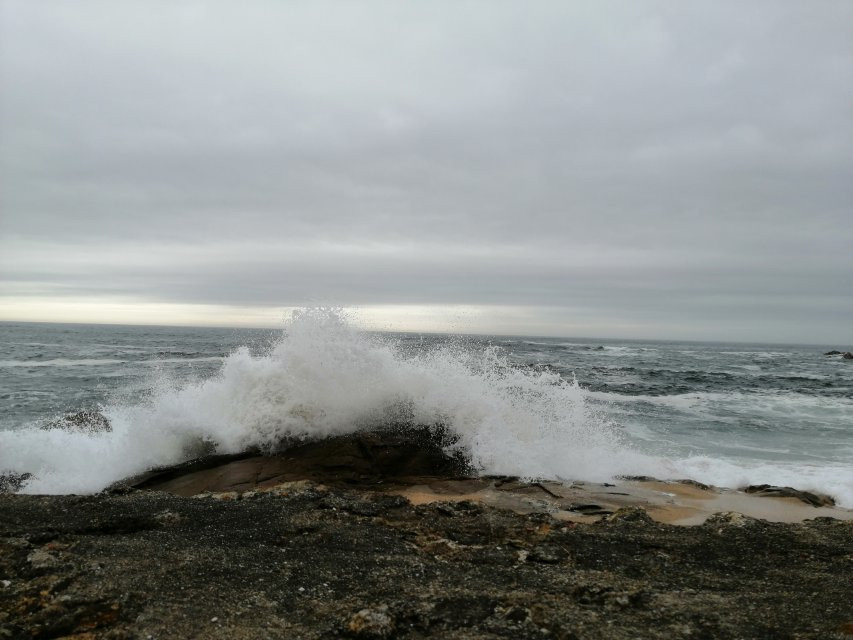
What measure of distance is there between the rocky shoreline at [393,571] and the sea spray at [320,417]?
227 cm

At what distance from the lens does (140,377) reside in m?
21.0

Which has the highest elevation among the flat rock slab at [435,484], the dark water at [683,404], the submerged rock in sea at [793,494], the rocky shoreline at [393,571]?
the rocky shoreline at [393,571]

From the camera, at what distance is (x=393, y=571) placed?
3.62 meters

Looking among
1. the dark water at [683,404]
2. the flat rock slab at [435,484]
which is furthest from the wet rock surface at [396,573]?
the dark water at [683,404]

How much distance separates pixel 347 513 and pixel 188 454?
13.0 feet

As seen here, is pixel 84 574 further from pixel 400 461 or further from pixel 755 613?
pixel 400 461

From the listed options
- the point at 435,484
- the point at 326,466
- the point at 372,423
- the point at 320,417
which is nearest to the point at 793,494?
the point at 435,484

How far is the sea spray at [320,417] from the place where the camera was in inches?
303

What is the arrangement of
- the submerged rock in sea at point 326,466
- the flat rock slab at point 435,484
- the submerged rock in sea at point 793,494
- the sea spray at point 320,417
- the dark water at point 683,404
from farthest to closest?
the dark water at point 683,404 → the sea spray at point 320,417 → the submerged rock in sea at point 793,494 → the submerged rock in sea at point 326,466 → the flat rock slab at point 435,484

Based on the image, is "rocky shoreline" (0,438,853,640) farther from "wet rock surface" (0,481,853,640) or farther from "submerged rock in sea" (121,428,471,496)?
"submerged rock in sea" (121,428,471,496)

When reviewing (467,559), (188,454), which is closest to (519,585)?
(467,559)

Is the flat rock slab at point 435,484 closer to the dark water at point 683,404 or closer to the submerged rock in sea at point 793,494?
the submerged rock in sea at point 793,494

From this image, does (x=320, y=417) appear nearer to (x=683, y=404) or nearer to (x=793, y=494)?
(x=793, y=494)

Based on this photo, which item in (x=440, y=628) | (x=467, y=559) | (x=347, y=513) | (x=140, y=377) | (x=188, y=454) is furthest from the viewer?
(x=140, y=377)
